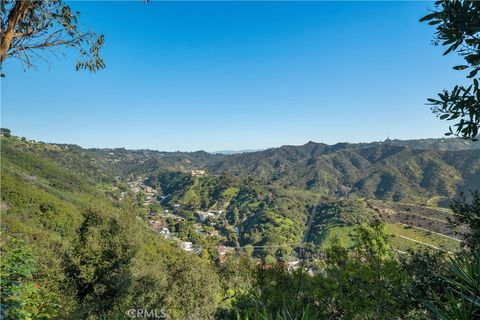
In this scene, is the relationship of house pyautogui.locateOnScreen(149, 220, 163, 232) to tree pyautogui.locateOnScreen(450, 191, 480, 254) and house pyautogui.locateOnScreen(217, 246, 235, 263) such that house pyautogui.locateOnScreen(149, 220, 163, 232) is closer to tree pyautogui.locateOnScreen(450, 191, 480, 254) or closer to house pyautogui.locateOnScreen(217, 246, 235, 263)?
house pyautogui.locateOnScreen(217, 246, 235, 263)

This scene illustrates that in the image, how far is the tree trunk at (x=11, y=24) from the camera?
3701 millimetres

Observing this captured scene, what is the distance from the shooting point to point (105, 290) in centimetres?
1634

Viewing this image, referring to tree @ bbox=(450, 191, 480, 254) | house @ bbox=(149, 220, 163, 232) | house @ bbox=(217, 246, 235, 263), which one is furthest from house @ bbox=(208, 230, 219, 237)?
tree @ bbox=(450, 191, 480, 254)

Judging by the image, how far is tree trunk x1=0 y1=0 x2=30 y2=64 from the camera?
3.70 m

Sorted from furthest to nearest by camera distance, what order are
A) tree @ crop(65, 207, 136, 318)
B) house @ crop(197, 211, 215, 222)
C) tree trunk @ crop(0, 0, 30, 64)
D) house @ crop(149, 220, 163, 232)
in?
house @ crop(197, 211, 215, 222) → house @ crop(149, 220, 163, 232) → tree @ crop(65, 207, 136, 318) → tree trunk @ crop(0, 0, 30, 64)

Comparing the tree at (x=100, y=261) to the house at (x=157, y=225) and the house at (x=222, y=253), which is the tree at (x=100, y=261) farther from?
the house at (x=157, y=225)

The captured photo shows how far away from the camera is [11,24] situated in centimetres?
381

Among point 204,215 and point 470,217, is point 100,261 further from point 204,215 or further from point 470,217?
point 204,215

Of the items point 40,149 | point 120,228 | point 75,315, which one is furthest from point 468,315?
point 40,149

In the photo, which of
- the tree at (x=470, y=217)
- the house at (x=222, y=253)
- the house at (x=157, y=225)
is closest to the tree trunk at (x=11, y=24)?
the tree at (x=470, y=217)

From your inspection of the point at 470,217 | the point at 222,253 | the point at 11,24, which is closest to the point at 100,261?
the point at 11,24

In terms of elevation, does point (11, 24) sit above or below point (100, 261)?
above

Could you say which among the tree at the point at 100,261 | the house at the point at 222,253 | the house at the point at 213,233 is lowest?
the house at the point at 213,233

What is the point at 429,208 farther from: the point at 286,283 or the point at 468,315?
the point at 468,315
